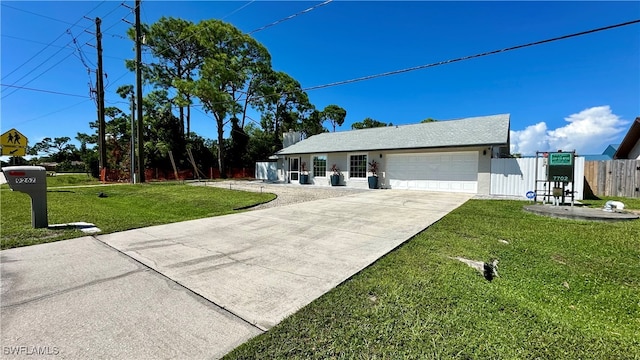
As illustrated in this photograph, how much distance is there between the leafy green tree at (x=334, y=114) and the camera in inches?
1791

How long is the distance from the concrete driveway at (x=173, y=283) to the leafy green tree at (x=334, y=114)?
136 feet

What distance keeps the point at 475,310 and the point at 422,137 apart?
1397 centimetres

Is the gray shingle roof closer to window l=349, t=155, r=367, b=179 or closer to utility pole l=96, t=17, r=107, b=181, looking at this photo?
window l=349, t=155, r=367, b=179

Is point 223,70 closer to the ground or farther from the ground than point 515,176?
farther from the ground

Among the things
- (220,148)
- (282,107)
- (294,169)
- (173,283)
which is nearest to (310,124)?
(282,107)

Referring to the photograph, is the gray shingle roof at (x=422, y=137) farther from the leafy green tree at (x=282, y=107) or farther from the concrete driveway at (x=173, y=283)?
the leafy green tree at (x=282, y=107)

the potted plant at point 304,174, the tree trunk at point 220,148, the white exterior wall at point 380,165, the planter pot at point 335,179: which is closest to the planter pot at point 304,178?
the potted plant at point 304,174

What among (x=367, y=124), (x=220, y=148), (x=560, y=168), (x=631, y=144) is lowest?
(x=560, y=168)

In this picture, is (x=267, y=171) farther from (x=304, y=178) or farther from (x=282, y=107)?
(x=282, y=107)

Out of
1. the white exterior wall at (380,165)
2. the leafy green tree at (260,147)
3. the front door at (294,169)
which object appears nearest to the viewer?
the white exterior wall at (380,165)

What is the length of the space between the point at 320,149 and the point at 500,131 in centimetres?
1023

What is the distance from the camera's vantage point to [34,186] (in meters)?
5.58

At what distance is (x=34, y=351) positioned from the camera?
1.92m

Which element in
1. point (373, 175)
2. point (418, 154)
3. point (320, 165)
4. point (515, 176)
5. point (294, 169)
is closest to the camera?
point (515, 176)
